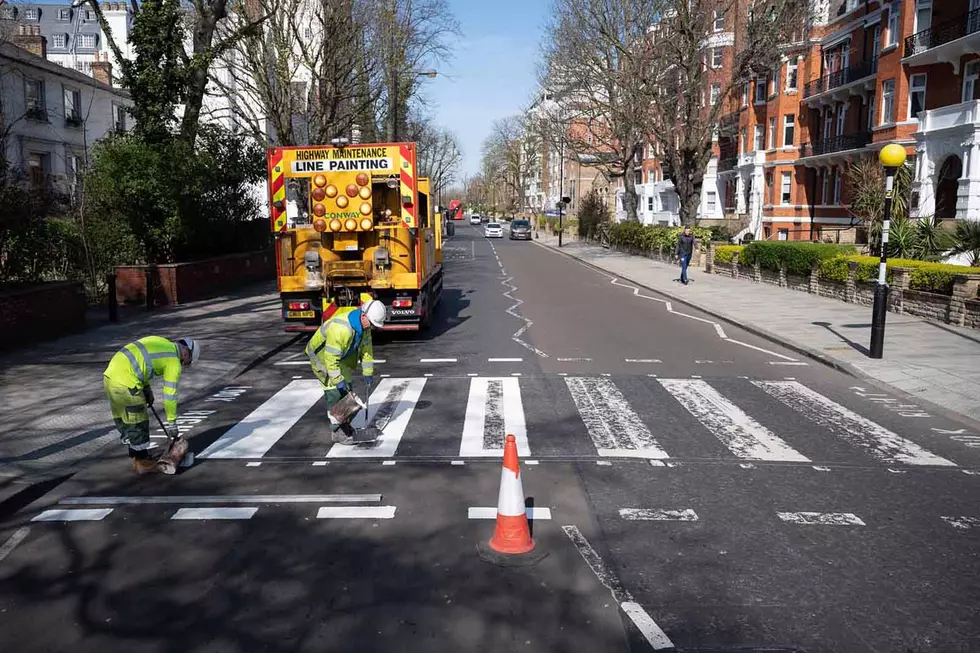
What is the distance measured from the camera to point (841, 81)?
38.7m

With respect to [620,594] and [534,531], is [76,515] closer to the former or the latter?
[534,531]

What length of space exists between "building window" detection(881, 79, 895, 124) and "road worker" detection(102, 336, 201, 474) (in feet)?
113

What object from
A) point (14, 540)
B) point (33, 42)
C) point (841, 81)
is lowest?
point (14, 540)

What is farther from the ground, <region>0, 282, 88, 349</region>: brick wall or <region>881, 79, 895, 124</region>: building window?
<region>881, 79, 895, 124</region>: building window

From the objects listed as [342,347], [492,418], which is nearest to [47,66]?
[492,418]

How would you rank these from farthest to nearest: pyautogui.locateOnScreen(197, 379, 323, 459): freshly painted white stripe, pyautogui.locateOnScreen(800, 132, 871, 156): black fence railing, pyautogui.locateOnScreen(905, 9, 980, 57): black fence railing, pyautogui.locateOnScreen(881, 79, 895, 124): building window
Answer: pyautogui.locateOnScreen(800, 132, 871, 156): black fence railing < pyautogui.locateOnScreen(881, 79, 895, 124): building window < pyautogui.locateOnScreen(905, 9, 980, 57): black fence railing < pyautogui.locateOnScreen(197, 379, 323, 459): freshly painted white stripe

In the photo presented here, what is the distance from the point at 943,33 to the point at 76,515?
3420cm

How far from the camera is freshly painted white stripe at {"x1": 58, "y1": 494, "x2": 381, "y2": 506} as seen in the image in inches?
254

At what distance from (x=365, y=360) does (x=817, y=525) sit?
4.36m

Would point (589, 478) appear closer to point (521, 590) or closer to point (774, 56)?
point (521, 590)

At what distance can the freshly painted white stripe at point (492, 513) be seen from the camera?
20.0 ft

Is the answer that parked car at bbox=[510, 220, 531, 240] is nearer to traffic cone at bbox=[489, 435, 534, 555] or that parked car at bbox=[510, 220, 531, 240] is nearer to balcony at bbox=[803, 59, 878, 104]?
balcony at bbox=[803, 59, 878, 104]

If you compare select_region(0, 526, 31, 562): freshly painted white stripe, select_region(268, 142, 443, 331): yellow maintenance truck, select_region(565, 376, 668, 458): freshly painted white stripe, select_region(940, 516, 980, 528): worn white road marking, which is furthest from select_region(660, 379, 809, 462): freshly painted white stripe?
select_region(0, 526, 31, 562): freshly painted white stripe

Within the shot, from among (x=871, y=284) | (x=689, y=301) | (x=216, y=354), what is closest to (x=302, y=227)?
(x=216, y=354)
